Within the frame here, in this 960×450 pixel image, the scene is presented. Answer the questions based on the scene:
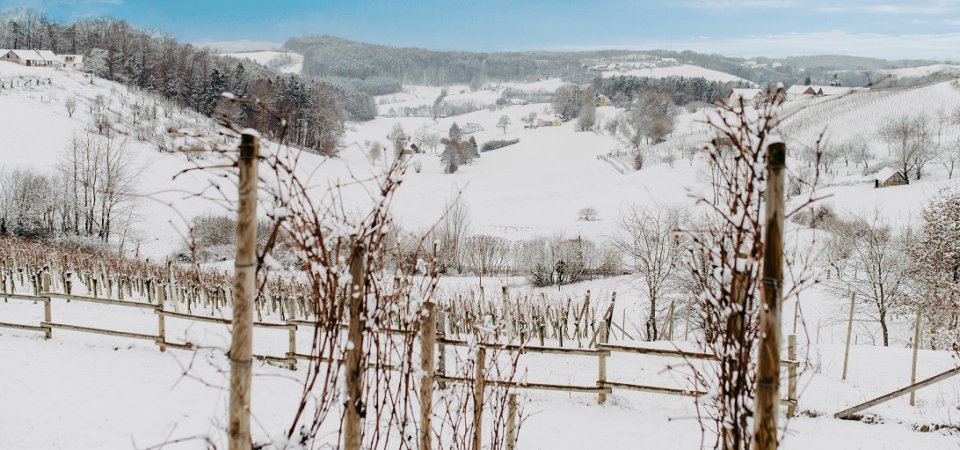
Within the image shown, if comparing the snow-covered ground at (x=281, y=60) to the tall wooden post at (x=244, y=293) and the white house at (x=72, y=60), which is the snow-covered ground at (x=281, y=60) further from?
the tall wooden post at (x=244, y=293)

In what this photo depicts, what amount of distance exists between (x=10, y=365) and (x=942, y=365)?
1437 centimetres

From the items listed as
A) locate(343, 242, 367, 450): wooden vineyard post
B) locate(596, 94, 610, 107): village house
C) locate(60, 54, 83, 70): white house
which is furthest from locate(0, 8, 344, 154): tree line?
locate(596, 94, 610, 107): village house

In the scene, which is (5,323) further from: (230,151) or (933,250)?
(933,250)

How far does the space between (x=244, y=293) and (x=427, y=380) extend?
4.47 ft

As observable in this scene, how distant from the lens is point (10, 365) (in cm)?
873

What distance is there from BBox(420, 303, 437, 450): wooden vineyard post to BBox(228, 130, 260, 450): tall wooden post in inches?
42.5

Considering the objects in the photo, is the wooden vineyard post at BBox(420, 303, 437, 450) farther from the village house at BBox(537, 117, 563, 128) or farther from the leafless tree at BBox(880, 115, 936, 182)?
the village house at BBox(537, 117, 563, 128)

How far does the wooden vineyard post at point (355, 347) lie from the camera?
221 centimetres

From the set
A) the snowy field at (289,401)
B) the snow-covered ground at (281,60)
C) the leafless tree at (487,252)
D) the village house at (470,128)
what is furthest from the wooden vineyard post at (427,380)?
the snow-covered ground at (281,60)

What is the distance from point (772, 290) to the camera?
181cm

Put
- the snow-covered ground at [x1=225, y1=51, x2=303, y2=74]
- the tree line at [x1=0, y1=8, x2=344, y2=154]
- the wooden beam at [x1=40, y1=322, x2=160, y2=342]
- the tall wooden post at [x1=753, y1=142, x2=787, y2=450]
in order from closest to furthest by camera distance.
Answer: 1. the tall wooden post at [x1=753, y1=142, x2=787, y2=450]
2. the wooden beam at [x1=40, y1=322, x2=160, y2=342]
3. the tree line at [x1=0, y1=8, x2=344, y2=154]
4. the snow-covered ground at [x1=225, y1=51, x2=303, y2=74]

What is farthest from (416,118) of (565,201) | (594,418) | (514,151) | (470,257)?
(594,418)

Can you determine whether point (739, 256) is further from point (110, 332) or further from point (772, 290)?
point (110, 332)

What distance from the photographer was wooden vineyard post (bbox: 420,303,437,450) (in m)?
2.99
